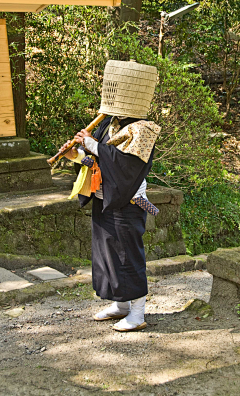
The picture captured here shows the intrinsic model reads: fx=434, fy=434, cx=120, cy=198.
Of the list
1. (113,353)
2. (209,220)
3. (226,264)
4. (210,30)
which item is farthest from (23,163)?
(210,30)

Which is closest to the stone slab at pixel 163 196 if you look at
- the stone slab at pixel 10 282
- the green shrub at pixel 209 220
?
the green shrub at pixel 209 220

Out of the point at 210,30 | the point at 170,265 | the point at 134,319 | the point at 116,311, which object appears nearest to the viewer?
the point at 134,319

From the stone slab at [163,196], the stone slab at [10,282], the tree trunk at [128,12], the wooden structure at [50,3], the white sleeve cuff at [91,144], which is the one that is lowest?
the stone slab at [10,282]

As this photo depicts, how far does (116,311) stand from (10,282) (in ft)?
3.88

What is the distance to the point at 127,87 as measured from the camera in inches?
115

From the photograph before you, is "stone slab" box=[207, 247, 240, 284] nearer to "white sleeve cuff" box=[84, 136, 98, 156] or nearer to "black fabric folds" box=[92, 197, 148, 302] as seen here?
"black fabric folds" box=[92, 197, 148, 302]

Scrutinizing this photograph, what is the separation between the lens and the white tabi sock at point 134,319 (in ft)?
10.3

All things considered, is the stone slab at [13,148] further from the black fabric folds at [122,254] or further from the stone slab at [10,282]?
the black fabric folds at [122,254]

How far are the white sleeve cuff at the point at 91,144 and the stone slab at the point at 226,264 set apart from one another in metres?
1.23

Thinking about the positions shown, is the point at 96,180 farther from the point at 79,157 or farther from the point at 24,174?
the point at 24,174

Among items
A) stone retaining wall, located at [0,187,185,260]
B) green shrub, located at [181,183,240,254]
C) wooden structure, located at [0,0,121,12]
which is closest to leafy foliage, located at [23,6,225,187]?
green shrub, located at [181,183,240,254]

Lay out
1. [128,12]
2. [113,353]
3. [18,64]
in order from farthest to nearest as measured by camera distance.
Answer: [128,12]
[18,64]
[113,353]

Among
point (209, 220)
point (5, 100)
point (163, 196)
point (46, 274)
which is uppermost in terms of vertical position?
point (5, 100)

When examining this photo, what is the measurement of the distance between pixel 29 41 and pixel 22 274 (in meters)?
4.18
